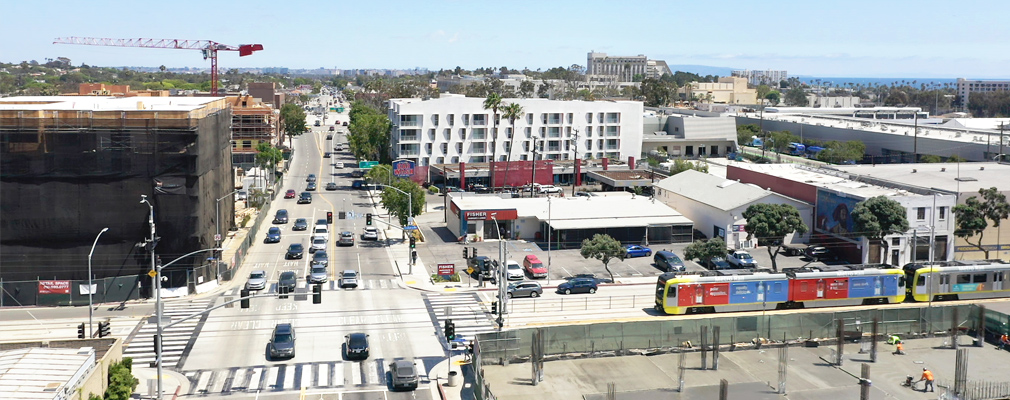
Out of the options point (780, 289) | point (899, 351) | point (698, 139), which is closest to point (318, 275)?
point (780, 289)

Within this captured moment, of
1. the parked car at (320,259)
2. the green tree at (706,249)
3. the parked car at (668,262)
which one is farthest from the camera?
the parked car at (320,259)

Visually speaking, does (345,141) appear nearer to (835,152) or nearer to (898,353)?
(835,152)

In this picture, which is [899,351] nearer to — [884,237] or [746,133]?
[884,237]

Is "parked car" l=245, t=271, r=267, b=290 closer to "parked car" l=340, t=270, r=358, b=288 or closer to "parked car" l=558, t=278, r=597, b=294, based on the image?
"parked car" l=340, t=270, r=358, b=288

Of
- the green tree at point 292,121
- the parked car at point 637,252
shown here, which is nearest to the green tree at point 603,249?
the parked car at point 637,252

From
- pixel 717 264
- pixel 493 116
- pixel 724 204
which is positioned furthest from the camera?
pixel 493 116

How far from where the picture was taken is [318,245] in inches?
2931

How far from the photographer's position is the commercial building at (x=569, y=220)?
7562cm

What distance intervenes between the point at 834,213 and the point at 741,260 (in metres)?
11.7

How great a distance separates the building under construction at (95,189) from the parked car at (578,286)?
24.7 m

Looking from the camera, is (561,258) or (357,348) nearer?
(357,348)

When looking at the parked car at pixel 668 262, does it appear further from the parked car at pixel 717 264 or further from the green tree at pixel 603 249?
the green tree at pixel 603 249

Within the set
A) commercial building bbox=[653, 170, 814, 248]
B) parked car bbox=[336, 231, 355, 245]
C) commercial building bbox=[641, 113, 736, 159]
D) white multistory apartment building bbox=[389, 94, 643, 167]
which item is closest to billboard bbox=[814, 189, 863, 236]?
commercial building bbox=[653, 170, 814, 248]

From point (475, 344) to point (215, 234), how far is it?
1335 inches
